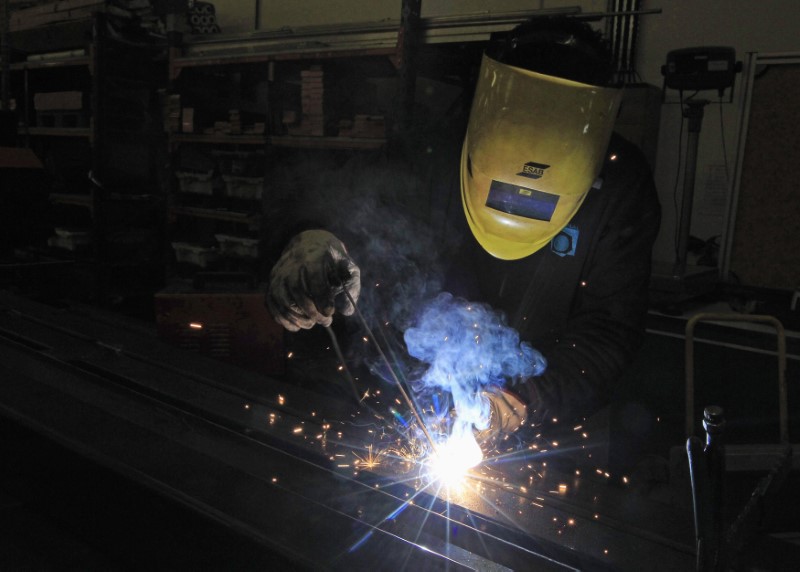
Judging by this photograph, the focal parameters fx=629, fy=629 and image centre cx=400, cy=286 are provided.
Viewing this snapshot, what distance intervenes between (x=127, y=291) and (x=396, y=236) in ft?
15.9

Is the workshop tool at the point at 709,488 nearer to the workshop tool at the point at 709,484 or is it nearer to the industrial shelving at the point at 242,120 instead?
the workshop tool at the point at 709,484

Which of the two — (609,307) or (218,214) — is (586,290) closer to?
(609,307)

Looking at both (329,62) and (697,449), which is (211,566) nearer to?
(697,449)

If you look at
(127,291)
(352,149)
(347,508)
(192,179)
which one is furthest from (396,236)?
(127,291)

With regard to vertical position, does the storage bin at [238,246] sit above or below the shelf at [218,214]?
below

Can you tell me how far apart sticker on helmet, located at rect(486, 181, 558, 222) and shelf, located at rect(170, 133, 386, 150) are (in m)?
2.76

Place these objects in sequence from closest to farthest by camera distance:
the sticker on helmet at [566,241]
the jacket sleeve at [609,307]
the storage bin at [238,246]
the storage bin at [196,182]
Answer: the jacket sleeve at [609,307] < the sticker on helmet at [566,241] < the storage bin at [238,246] < the storage bin at [196,182]

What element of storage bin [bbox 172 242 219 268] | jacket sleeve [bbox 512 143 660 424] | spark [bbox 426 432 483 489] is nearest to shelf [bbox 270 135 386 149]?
storage bin [bbox 172 242 219 268]

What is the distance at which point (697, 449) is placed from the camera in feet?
2.29

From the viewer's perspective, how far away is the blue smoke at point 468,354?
4.93 feet

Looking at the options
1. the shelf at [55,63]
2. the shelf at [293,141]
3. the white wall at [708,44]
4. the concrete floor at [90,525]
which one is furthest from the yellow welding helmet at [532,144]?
the shelf at [55,63]

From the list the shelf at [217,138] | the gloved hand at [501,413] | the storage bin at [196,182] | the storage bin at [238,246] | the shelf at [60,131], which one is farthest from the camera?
the shelf at [60,131]

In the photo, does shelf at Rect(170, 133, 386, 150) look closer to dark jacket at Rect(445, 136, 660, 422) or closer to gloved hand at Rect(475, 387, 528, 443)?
dark jacket at Rect(445, 136, 660, 422)

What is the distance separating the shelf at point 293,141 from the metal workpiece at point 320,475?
109 inches
